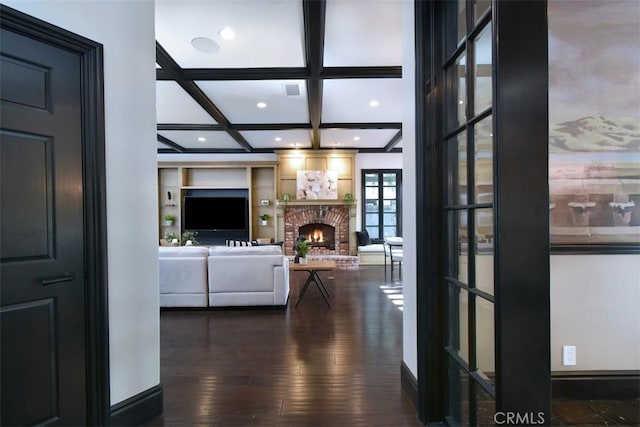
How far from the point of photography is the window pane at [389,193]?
7.80 m

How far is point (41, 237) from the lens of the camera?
147 cm

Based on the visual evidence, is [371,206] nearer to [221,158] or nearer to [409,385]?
[221,158]

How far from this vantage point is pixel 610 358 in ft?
6.55

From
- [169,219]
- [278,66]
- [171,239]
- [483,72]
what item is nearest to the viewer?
[483,72]

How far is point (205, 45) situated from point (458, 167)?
8.67 feet

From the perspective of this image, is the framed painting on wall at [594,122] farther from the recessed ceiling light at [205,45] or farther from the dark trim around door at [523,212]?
the recessed ceiling light at [205,45]

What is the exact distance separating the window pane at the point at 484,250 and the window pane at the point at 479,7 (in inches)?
34.7

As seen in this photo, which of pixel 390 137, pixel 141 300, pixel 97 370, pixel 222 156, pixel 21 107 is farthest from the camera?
pixel 222 156

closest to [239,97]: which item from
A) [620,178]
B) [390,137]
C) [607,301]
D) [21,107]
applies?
[21,107]

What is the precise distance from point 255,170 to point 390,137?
3.62m

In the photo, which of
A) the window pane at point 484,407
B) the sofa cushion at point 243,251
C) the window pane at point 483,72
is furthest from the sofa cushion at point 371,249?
the window pane at point 483,72

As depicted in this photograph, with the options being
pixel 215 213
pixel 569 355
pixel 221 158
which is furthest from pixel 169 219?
pixel 569 355

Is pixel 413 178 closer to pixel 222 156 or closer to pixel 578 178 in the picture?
pixel 578 178

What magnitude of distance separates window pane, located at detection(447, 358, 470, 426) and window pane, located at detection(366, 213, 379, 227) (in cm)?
623
